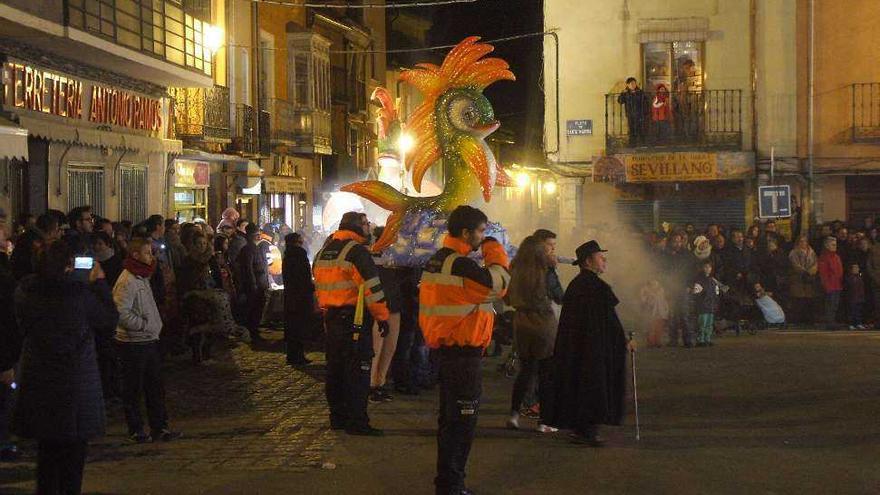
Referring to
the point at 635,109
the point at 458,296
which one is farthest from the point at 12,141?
the point at 635,109

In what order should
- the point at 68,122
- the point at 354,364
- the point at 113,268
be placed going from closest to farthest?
the point at 354,364 < the point at 113,268 < the point at 68,122

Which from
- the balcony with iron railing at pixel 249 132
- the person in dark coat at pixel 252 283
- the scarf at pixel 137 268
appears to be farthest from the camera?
the balcony with iron railing at pixel 249 132

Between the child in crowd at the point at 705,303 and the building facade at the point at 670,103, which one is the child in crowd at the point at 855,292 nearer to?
the child in crowd at the point at 705,303

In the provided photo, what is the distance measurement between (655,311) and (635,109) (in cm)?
874

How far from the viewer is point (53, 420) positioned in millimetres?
6969

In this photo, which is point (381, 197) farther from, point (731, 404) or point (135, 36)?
point (135, 36)

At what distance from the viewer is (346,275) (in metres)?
10.4

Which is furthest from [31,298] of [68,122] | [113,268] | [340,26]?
[340,26]

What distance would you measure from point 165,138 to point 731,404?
14584 mm

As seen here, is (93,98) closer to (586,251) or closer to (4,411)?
(4,411)

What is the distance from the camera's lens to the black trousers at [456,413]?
→ 772 centimetres

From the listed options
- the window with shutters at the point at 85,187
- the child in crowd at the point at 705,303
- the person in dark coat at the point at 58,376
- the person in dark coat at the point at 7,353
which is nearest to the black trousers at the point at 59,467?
the person in dark coat at the point at 58,376

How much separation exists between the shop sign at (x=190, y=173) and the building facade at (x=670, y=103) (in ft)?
25.2

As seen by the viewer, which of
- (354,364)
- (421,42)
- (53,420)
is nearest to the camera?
(53,420)
